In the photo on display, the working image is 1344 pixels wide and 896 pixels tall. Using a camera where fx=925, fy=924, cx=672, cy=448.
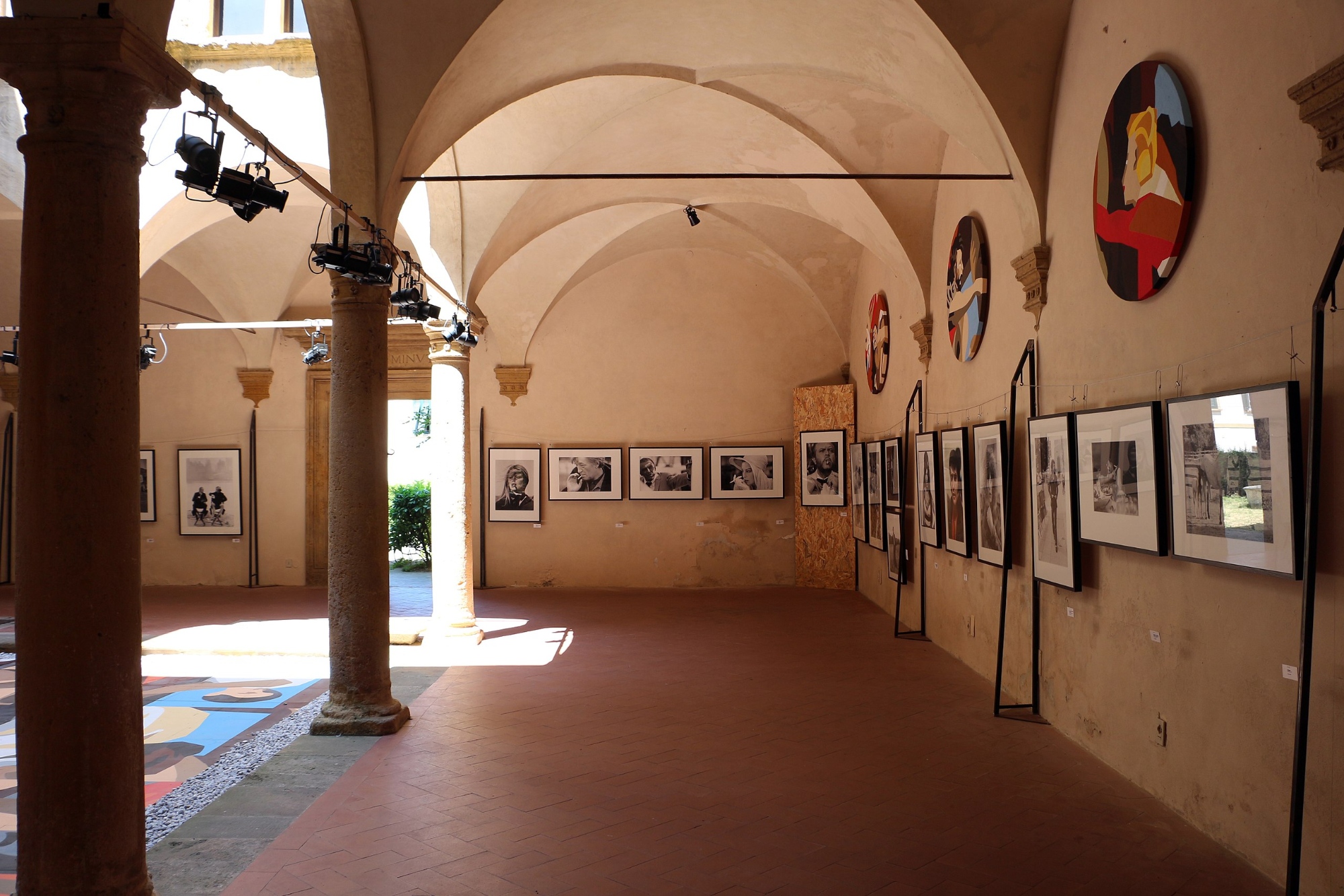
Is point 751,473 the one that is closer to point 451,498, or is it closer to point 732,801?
point 451,498

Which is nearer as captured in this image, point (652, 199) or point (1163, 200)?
point (1163, 200)

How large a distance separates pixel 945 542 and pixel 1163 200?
4.49 m

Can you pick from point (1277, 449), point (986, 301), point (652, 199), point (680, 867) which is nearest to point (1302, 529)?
point (1277, 449)

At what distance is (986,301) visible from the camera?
7801 millimetres

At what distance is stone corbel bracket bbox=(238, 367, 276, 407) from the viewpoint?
594 inches

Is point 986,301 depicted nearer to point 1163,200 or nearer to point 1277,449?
point 1163,200

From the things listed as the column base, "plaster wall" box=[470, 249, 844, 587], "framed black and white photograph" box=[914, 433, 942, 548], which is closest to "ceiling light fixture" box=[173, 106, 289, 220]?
the column base

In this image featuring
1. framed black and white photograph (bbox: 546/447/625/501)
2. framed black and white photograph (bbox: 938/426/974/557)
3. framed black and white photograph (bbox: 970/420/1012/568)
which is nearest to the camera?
framed black and white photograph (bbox: 970/420/1012/568)

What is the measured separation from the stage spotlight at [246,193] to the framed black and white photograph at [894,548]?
7.24 meters

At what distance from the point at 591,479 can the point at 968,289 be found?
7924mm

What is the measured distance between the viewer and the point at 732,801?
4824 millimetres

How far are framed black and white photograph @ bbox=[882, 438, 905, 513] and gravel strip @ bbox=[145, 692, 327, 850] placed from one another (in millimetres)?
6370

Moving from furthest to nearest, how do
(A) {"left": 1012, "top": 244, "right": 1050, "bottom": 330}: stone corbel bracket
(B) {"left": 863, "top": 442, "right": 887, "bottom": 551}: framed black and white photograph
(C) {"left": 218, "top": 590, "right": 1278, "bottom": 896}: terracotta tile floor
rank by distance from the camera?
(B) {"left": 863, "top": 442, "right": 887, "bottom": 551}: framed black and white photograph < (A) {"left": 1012, "top": 244, "right": 1050, "bottom": 330}: stone corbel bracket < (C) {"left": 218, "top": 590, "right": 1278, "bottom": 896}: terracotta tile floor

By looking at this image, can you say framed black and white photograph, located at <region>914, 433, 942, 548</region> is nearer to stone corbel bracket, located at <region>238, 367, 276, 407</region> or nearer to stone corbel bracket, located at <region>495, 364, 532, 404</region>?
stone corbel bracket, located at <region>495, 364, 532, 404</region>
